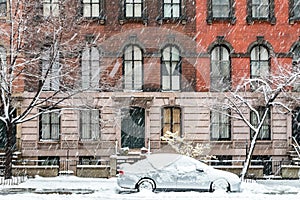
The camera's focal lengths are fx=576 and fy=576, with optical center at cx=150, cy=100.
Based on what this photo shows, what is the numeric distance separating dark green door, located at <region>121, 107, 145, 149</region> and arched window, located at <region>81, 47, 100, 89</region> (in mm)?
3057

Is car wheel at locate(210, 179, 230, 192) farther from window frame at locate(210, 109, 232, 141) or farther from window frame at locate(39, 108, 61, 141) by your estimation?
window frame at locate(39, 108, 61, 141)

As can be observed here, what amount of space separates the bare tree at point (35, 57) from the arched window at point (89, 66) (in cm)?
100

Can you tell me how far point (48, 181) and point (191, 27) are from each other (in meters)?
14.3

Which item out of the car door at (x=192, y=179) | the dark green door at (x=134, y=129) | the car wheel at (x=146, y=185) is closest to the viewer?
the car wheel at (x=146, y=185)

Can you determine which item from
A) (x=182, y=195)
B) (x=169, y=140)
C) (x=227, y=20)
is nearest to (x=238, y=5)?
(x=227, y=20)

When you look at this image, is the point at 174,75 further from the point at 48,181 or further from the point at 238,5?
the point at 48,181

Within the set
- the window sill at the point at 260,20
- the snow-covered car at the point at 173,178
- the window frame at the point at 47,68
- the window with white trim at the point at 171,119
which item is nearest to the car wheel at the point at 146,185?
the snow-covered car at the point at 173,178

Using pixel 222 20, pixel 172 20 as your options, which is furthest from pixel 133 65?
pixel 222 20

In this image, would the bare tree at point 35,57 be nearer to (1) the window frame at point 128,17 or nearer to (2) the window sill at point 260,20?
(1) the window frame at point 128,17

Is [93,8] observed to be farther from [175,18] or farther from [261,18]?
[261,18]

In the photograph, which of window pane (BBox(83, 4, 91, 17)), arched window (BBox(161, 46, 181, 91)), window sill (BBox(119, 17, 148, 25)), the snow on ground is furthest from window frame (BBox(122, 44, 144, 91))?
the snow on ground

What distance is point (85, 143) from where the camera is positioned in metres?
34.0

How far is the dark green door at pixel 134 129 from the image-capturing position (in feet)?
114

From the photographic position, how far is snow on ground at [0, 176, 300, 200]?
19.6 meters
